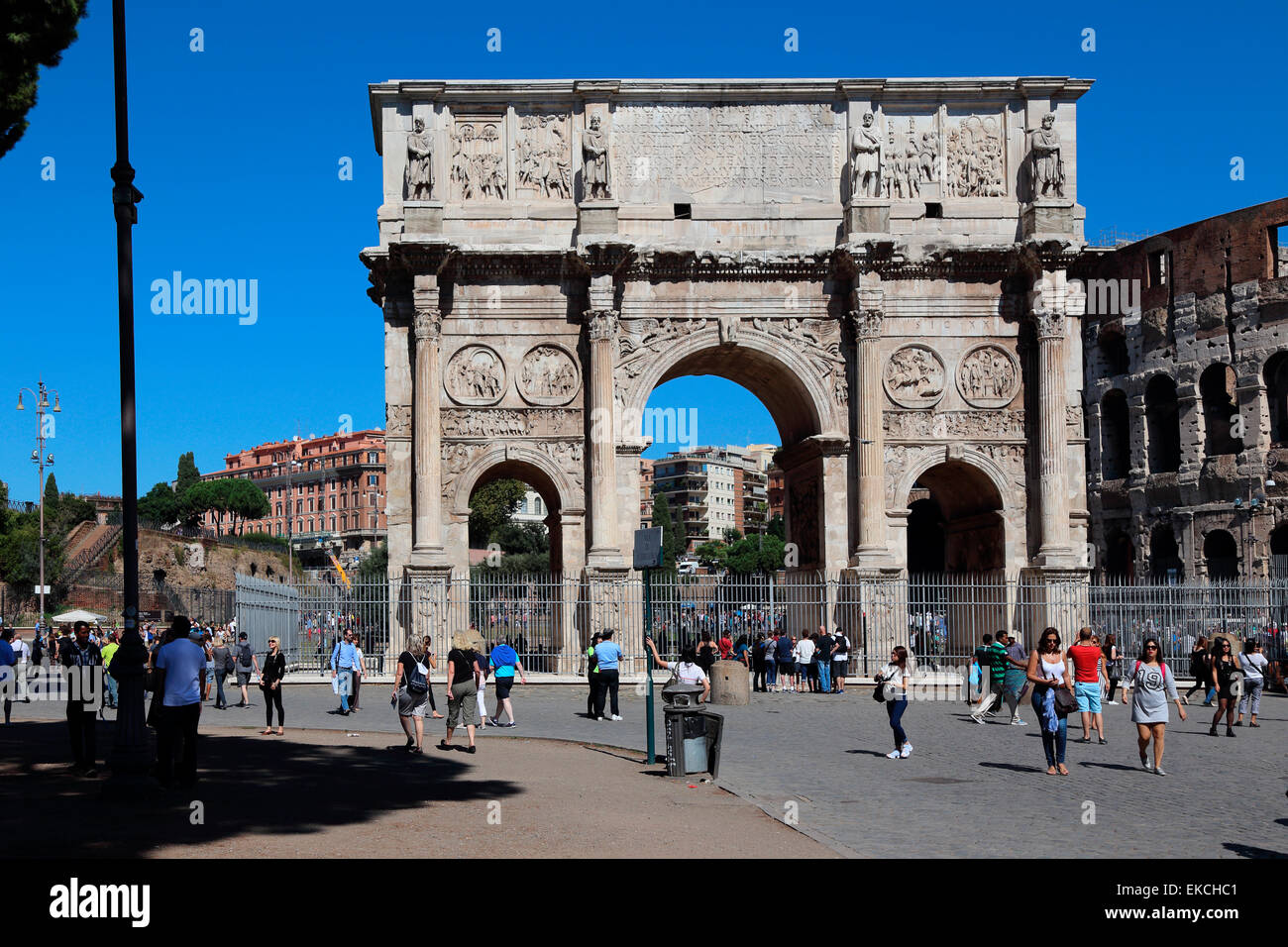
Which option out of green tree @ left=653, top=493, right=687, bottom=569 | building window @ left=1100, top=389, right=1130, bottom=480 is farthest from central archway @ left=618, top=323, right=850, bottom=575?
green tree @ left=653, top=493, right=687, bottom=569

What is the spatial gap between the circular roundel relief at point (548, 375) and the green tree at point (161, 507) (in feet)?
286

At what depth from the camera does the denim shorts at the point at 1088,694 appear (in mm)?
15781

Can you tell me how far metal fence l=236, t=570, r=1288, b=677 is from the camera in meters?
26.4

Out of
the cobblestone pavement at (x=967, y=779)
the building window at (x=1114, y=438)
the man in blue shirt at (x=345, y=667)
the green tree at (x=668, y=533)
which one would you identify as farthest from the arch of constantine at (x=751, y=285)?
the green tree at (x=668, y=533)

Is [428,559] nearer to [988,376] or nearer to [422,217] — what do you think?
[422,217]

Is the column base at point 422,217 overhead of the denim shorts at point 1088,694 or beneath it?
overhead

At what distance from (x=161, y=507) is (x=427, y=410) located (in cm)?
8845

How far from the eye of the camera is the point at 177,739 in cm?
1151

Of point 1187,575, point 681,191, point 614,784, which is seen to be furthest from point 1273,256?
point 614,784

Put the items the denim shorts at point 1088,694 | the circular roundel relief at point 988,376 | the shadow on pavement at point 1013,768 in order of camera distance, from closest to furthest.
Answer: the shadow on pavement at point 1013,768 → the denim shorts at point 1088,694 → the circular roundel relief at point 988,376

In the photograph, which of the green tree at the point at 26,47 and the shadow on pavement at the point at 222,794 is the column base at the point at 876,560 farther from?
the green tree at the point at 26,47

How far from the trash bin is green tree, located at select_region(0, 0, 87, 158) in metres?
8.19

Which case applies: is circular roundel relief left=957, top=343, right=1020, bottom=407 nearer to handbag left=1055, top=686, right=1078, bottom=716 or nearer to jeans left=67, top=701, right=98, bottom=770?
handbag left=1055, top=686, right=1078, bottom=716

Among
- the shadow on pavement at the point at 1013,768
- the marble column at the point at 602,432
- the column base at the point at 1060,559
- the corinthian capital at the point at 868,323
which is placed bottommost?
the shadow on pavement at the point at 1013,768
